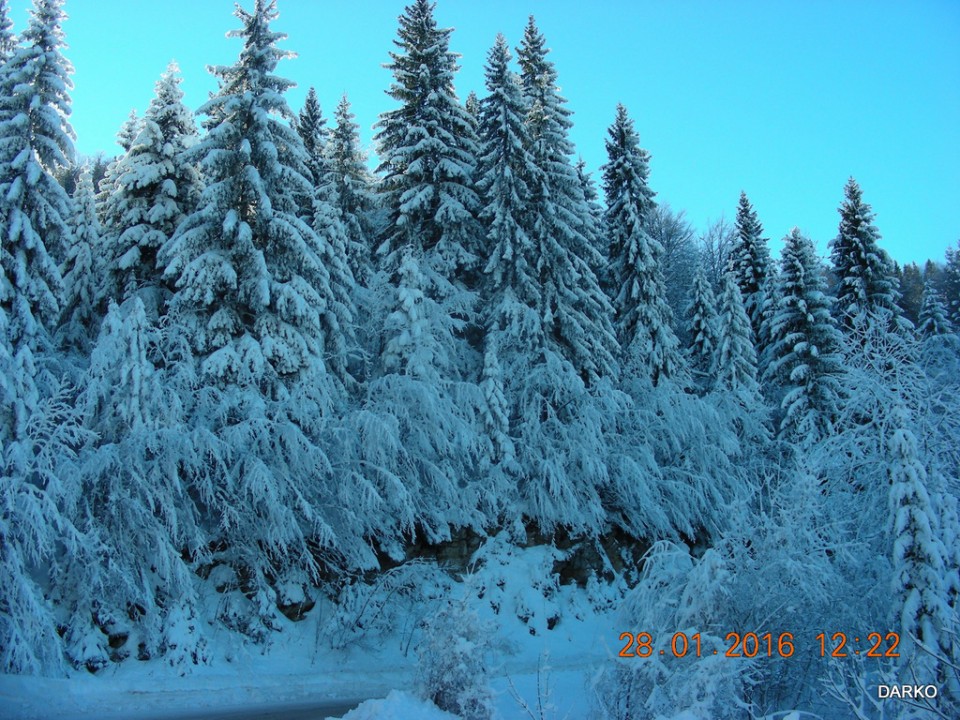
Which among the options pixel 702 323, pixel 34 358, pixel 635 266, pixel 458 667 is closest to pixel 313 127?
pixel 635 266

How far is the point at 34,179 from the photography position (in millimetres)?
15516


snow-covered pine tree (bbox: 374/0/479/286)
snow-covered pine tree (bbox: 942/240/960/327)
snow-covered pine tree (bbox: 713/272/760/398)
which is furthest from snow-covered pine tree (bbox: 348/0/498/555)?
snow-covered pine tree (bbox: 942/240/960/327)

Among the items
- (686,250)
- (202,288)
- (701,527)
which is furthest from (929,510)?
(686,250)

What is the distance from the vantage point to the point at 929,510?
404 inches

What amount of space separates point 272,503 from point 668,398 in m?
14.2

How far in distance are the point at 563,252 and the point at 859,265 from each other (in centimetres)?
1747

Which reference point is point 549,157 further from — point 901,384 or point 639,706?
point 639,706

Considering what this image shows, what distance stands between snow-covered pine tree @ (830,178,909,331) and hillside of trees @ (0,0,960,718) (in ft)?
5.16

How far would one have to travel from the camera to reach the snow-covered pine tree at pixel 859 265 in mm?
29625

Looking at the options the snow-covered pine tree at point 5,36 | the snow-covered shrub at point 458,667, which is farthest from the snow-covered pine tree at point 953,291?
the snow-covered pine tree at point 5,36

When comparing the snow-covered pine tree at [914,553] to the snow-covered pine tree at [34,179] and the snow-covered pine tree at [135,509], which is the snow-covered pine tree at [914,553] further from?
the snow-covered pine tree at [34,179]

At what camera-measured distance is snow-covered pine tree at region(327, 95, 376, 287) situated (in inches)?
898

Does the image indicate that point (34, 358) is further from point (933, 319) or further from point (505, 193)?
point (933, 319)
